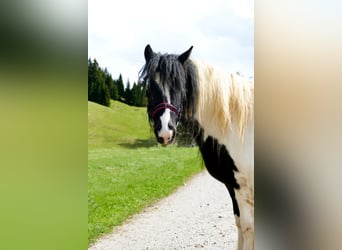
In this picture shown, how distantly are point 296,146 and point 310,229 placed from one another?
50 centimetres

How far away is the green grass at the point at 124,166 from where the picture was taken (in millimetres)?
2289

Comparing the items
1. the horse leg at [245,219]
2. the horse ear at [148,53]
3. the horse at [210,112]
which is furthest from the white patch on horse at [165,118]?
the horse leg at [245,219]

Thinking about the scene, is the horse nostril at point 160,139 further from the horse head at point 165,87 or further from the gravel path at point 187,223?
the gravel path at point 187,223

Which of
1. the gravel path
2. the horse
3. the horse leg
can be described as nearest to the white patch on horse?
the horse

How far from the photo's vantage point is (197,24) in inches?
91.6

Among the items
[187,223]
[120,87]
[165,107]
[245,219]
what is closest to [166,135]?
[165,107]

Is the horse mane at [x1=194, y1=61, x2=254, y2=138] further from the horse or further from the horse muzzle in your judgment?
the horse muzzle

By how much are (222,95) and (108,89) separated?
0.64 metres

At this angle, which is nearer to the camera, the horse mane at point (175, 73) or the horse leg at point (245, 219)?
the horse mane at point (175, 73)

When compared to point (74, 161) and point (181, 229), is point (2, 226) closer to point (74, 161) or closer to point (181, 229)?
point (74, 161)

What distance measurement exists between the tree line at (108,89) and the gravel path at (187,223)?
577 millimetres

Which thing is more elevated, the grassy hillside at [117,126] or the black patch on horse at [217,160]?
the grassy hillside at [117,126]

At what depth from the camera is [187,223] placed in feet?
7.83

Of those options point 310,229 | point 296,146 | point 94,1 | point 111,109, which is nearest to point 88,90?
point 111,109
